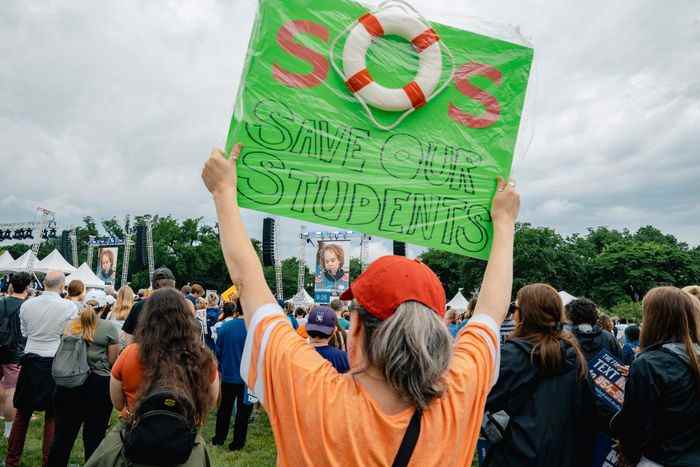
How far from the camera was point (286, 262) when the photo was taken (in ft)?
262

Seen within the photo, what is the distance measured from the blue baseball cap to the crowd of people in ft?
0.04

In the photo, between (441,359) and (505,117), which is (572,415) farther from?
(441,359)

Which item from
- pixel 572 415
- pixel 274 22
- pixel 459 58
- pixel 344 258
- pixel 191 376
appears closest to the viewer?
pixel 274 22

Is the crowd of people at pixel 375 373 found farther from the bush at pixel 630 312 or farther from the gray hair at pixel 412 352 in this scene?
the bush at pixel 630 312

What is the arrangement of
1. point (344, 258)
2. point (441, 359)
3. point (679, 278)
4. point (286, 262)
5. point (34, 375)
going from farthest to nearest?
point (286, 262)
point (679, 278)
point (344, 258)
point (34, 375)
point (441, 359)

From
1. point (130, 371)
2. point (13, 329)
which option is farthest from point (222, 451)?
point (130, 371)

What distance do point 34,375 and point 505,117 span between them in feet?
16.9

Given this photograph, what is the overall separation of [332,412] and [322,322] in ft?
12.7

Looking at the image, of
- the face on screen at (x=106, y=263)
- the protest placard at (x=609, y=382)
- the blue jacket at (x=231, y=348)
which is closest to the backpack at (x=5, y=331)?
the blue jacket at (x=231, y=348)

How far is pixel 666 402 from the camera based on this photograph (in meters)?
2.78

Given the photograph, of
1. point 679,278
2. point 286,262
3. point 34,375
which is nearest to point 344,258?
point 34,375

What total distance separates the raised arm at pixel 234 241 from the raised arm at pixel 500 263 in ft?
2.43

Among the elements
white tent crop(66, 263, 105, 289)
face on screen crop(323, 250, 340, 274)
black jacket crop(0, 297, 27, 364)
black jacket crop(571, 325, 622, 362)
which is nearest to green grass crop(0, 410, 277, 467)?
black jacket crop(0, 297, 27, 364)

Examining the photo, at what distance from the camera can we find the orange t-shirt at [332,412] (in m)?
1.29
